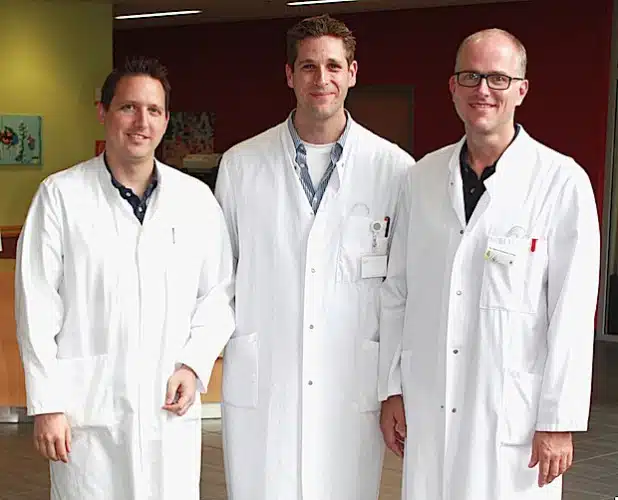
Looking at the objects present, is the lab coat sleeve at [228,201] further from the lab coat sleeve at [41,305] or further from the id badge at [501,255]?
the id badge at [501,255]

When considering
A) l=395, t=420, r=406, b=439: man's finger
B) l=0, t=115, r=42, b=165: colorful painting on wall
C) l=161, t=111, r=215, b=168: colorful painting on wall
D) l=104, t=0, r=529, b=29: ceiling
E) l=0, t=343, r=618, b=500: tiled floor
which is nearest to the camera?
l=395, t=420, r=406, b=439: man's finger

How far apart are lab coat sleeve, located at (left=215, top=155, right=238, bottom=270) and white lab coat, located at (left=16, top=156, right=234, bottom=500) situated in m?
0.34

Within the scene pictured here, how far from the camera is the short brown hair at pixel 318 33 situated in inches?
130

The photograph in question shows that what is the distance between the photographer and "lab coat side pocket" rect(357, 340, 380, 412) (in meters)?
3.35

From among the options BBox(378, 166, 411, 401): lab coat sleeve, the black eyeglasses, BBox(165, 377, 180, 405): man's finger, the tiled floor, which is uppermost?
the black eyeglasses

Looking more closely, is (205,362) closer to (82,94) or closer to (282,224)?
(282,224)

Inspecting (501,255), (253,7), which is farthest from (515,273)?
(253,7)

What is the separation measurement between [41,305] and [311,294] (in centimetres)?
77

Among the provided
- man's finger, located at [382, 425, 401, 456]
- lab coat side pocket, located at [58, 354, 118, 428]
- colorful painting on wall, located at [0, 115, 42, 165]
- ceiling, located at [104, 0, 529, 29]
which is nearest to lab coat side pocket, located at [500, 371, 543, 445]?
man's finger, located at [382, 425, 401, 456]

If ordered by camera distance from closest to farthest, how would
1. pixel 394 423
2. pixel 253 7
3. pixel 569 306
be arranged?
pixel 569 306
pixel 394 423
pixel 253 7

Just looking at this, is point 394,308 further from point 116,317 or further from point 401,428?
point 116,317

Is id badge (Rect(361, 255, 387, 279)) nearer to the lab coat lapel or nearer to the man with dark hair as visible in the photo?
the lab coat lapel

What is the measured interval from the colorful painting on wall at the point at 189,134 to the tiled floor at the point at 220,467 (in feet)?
24.2

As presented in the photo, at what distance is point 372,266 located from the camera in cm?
334
